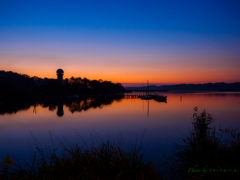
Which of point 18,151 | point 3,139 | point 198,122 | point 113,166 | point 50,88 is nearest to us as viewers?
point 113,166

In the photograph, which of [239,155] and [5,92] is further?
[5,92]

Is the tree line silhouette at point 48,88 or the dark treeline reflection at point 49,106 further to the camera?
the tree line silhouette at point 48,88

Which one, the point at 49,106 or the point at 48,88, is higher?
the point at 48,88

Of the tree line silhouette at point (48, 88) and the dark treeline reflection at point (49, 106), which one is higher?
the tree line silhouette at point (48, 88)

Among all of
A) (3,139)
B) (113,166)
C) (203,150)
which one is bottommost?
(3,139)

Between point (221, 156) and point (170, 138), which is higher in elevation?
point (221, 156)

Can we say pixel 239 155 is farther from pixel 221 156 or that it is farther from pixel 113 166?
pixel 113 166

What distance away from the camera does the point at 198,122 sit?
36.7ft

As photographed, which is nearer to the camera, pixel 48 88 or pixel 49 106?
pixel 49 106

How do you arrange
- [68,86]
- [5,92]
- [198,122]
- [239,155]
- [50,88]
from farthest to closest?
[68,86]
[50,88]
[5,92]
[198,122]
[239,155]

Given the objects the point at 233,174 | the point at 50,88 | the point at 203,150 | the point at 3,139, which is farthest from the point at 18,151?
the point at 50,88

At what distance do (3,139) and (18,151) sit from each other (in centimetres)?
551

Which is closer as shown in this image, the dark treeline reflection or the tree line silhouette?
the dark treeline reflection

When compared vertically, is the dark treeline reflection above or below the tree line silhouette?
below
